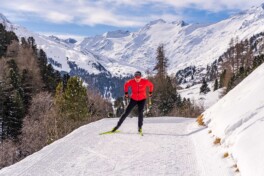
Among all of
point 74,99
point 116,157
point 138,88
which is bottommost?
point 116,157

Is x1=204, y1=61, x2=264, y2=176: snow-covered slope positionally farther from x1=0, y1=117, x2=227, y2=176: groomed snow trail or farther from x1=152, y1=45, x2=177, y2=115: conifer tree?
x1=152, y1=45, x2=177, y2=115: conifer tree

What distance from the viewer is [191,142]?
1231 centimetres

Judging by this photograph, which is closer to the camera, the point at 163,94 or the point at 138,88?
the point at 138,88

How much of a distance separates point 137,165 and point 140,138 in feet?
11.5

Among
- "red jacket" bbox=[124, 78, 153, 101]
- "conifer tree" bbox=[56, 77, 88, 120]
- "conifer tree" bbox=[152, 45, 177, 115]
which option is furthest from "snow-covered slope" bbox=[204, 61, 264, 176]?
"conifer tree" bbox=[152, 45, 177, 115]

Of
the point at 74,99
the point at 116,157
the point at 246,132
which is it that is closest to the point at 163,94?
the point at 74,99

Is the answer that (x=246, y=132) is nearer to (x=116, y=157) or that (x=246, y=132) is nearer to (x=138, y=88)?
(x=116, y=157)

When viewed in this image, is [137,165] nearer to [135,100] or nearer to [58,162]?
[58,162]

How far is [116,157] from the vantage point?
Answer: 10.2 metres

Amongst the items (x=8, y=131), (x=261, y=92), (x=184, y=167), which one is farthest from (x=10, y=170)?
(x=8, y=131)

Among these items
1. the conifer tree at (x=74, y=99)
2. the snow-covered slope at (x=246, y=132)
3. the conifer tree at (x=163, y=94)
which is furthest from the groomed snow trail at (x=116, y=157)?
the conifer tree at (x=163, y=94)

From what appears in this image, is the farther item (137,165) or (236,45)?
(236,45)

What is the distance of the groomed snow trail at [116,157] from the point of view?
29.6 ft

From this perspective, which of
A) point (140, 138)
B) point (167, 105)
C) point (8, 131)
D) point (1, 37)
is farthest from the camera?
point (1, 37)
